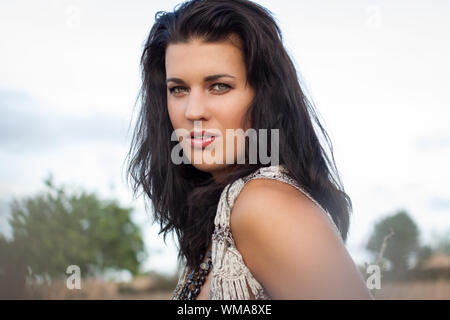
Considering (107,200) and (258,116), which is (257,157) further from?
(107,200)

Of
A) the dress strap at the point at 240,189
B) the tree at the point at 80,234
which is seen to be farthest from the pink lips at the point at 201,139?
the tree at the point at 80,234

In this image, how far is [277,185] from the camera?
2170 mm

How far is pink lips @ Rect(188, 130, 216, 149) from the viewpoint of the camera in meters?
2.55

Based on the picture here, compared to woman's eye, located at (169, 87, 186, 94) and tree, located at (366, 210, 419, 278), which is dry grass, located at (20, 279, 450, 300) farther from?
woman's eye, located at (169, 87, 186, 94)

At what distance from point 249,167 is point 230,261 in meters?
0.48

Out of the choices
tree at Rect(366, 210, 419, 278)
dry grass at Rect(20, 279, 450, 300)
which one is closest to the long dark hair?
dry grass at Rect(20, 279, 450, 300)

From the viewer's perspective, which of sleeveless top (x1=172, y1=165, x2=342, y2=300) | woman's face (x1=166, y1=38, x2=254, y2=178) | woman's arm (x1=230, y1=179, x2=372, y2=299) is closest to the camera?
woman's arm (x1=230, y1=179, x2=372, y2=299)

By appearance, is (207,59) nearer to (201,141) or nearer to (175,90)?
(175,90)

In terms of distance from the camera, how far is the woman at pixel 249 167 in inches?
76.2

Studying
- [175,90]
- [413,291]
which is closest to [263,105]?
[175,90]

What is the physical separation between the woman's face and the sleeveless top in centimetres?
33

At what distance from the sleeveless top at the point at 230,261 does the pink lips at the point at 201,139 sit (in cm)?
35
